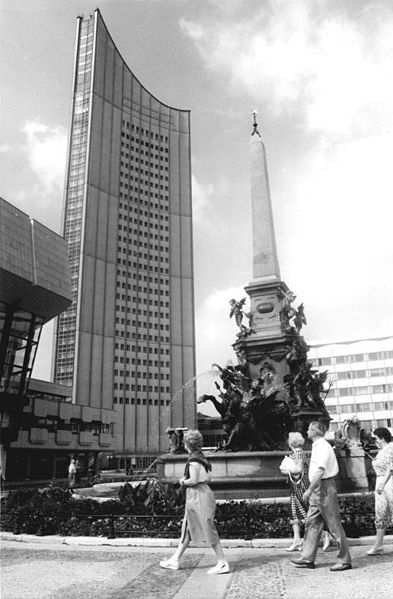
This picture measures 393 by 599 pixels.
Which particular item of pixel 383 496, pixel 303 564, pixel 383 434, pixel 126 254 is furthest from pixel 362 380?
pixel 303 564

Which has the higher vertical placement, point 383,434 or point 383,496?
point 383,434

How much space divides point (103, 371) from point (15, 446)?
134 feet

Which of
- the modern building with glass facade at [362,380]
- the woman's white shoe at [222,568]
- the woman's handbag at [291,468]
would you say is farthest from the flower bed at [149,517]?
the modern building with glass facade at [362,380]

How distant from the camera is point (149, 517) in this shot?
9.32 m

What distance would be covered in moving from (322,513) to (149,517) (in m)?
4.23

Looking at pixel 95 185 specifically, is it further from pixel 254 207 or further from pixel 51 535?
pixel 51 535

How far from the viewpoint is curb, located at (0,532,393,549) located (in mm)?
7861

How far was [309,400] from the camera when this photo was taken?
59.9 feet

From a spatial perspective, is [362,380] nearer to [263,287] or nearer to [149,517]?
[263,287]

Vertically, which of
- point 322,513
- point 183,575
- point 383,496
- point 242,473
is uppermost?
point 242,473

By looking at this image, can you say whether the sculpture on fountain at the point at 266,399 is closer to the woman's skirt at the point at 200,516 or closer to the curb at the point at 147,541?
the curb at the point at 147,541

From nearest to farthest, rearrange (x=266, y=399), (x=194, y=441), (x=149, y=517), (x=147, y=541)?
1. (x=194, y=441)
2. (x=147, y=541)
3. (x=149, y=517)
4. (x=266, y=399)

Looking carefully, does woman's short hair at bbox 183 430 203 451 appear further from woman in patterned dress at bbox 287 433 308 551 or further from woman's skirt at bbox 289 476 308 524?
woman's skirt at bbox 289 476 308 524

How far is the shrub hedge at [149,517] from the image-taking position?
854cm
